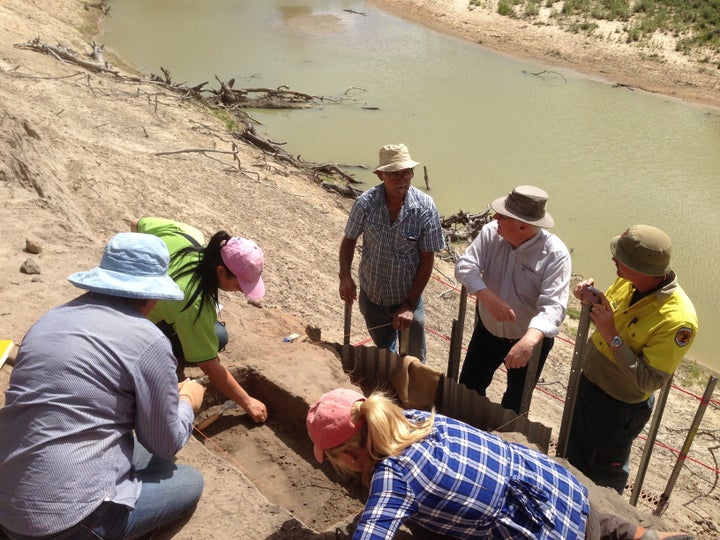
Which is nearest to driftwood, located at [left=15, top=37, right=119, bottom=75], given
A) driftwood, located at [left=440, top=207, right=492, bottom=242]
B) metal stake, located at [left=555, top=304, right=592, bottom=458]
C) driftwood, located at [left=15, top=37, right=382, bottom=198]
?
driftwood, located at [left=15, top=37, right=382, bottom=198]

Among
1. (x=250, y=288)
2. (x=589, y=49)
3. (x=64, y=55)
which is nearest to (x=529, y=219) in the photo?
(x=250, y=288)

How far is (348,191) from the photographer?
10.2 meters

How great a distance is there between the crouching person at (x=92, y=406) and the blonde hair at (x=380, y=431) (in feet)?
2.39

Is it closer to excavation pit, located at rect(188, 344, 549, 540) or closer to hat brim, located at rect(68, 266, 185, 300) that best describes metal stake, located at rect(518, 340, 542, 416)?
excavation pit, located at rect(188, 344, 549, 540)

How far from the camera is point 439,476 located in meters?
2.19

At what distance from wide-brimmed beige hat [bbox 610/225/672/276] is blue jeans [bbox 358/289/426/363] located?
1.49m

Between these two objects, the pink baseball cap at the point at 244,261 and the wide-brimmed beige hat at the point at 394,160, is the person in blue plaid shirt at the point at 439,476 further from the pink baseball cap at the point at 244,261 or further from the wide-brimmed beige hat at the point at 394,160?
the wide-brimmed beige hat at the point at 394,160

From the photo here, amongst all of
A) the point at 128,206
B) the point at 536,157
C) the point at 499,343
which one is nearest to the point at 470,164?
the point at 536,157

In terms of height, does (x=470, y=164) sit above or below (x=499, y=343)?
below

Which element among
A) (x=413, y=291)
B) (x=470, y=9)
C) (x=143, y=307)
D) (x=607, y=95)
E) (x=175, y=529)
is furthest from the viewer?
(x=470, y=9)

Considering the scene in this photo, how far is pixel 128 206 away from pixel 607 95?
1414 cm

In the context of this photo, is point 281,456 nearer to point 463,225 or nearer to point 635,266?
point 635,266

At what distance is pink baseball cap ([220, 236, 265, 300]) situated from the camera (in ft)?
9.96

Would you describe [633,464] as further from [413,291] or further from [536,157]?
[536,157]
